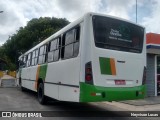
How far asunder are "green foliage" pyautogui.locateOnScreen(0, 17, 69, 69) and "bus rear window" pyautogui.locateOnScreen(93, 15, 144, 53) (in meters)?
28.0

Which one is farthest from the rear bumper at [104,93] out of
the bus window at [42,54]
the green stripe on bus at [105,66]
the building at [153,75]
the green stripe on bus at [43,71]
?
the building at [153,75]

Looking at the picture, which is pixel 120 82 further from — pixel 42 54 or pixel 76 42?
pixel 42 54

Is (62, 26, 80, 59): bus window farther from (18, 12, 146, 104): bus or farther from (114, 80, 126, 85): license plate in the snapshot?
(114, 80, 126, 85): license plate

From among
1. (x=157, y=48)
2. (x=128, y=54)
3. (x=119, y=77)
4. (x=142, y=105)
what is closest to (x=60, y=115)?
(x=119, y=77)

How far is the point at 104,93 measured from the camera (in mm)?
7371

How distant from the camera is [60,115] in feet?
28.5

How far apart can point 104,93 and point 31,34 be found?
105ft

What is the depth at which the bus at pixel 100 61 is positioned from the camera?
24.1 ft

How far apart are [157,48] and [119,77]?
756 centimetres

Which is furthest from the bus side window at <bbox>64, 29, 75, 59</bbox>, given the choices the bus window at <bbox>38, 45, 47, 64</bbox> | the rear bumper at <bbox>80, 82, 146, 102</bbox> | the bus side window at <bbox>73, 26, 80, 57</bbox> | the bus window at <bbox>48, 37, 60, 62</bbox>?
the bus window at <bbox>38, 45, 47, 64</bbox>

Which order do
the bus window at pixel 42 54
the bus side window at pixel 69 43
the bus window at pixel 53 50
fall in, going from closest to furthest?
the bus side window at pixel 69 43 → the bus window at pixel 53 50 → the bus window at pixel 42 54

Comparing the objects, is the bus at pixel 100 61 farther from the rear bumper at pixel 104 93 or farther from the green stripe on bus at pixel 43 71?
the green stripe on bus at pixel 43 71

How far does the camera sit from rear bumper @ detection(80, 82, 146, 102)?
7.18m

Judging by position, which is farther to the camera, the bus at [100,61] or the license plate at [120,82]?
the license plate at [120,82]
